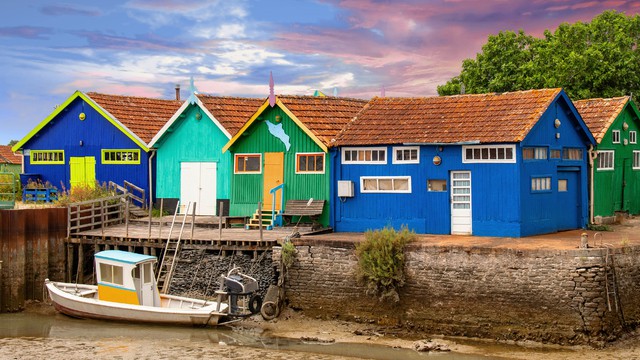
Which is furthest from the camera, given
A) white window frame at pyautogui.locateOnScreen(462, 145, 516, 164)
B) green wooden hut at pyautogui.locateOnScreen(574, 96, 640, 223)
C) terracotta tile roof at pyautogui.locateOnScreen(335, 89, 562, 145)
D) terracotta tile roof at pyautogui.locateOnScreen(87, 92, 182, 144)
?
terracotta tile roof at pyautogui.locateOnScreen(87, 92, 182, 144)

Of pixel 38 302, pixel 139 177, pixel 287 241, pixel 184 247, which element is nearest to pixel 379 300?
pixel 287 241

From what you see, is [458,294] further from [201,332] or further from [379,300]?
[201,332]

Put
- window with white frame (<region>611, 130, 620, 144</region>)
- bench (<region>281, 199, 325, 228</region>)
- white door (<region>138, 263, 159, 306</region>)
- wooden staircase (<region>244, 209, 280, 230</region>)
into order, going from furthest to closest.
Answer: window with white frame (<region>611, 130, 620, 144</region>), wooden staircase (<region>244, 209, 280, 230</region>), bench (<region>281, 199, 325, 228</region>), white door (<region>138, 263, 159, 306</region>)

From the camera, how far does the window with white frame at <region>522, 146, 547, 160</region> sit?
27125 millimetres

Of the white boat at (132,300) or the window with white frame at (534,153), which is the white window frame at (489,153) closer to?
the window with white frame at (534,153)

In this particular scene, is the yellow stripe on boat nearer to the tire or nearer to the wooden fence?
the tire

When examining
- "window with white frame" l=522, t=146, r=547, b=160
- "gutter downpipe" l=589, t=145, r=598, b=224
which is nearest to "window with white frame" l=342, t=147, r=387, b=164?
"window with white frame" l=522, t=146, r=547, b=160

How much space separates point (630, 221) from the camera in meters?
32.7

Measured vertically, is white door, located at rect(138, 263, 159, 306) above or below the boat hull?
above

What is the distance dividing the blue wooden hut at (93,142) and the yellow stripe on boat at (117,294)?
33.5 feet

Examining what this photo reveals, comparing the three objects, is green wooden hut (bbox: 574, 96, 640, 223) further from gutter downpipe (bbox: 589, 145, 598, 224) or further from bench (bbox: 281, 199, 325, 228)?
bench (bbox: 281, 199, 325, 228)

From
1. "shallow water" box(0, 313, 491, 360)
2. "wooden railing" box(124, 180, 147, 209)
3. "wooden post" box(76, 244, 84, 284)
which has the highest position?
"wooden railing" box(124, 180, 147, 209)

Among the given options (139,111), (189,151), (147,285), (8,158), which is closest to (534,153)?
(147,285)

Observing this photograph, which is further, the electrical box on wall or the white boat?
the electrical box on wall
